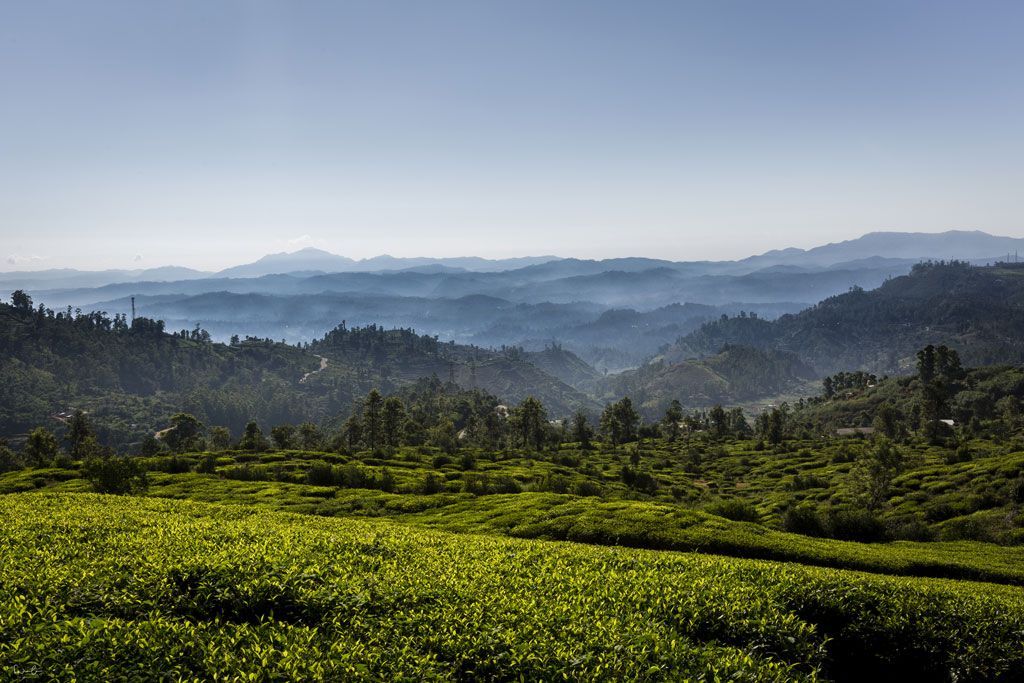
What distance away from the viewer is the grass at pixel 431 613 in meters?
10.2

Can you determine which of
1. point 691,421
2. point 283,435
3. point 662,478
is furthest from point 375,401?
point 691,421

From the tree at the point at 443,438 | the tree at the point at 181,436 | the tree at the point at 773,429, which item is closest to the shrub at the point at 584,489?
the tree at the point at 443,438

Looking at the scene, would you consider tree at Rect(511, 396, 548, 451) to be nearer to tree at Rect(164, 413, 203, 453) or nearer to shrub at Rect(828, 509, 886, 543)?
tree at Rect(164, 413, 203, 453)

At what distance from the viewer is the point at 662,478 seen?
316 ft

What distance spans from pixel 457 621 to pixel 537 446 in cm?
12215

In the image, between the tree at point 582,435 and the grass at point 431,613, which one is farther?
the tree at point 582,435

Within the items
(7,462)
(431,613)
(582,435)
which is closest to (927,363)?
(582,435)

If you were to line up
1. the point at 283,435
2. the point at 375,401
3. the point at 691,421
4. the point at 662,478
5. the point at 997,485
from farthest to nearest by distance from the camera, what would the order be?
1. the point at 691,421
2. the point at 375,401
3. the point at 283,435
4. the point at 662,478
5. the point at 997,485

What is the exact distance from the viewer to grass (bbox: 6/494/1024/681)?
10188 millimetres

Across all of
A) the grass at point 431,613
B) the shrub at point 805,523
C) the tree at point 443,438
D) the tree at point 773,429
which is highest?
the grass at point 431,613

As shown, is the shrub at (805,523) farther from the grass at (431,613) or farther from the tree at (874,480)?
the grass at (431,613)

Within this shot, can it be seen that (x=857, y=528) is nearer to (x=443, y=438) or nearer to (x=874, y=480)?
(x=874, y=480)

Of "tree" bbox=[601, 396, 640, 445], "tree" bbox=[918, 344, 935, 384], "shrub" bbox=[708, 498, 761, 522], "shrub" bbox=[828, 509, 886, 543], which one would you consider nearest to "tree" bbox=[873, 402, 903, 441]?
"tree" bbox=[918, 344, 935, 384]

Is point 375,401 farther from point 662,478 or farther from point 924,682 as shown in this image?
point 924,682
